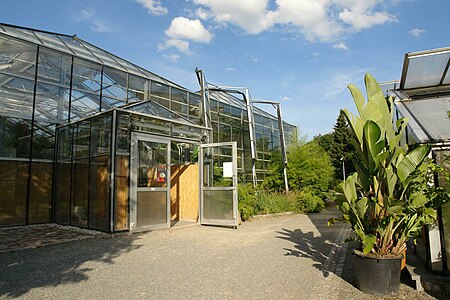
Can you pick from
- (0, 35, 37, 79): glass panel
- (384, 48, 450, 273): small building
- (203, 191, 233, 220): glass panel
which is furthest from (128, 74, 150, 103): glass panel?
(384, 48, 450, 273): small building

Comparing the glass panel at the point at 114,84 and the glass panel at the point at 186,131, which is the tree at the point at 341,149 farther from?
the glass panel at the point at 114,84

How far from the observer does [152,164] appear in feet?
28.8

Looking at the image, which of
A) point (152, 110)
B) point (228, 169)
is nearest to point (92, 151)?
point (152, 110)

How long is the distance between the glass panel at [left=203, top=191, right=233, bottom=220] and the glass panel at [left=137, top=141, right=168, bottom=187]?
1.65 m

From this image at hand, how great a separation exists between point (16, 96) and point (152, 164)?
5.15 m

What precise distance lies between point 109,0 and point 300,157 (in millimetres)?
11901

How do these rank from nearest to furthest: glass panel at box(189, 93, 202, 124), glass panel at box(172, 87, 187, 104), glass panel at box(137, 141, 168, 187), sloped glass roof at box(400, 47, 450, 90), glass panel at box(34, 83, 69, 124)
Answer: sloped glass roof at box(400, 47, 450, 90) < glass panel at box(137, 141, 168, 187) < glass panel at box(34, 83, 69, 124) < glass panel at box(172, 87, 187, 104) < glass panel at box(189, 93, 202, 124)

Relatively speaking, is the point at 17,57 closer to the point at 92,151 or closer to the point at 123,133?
the point at 92,151

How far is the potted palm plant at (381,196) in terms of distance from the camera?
374 centimetres

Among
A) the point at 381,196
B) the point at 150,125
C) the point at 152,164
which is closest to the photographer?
the point at 381,196

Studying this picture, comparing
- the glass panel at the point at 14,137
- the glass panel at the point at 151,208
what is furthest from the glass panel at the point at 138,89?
the glass panel at the point at 151,208

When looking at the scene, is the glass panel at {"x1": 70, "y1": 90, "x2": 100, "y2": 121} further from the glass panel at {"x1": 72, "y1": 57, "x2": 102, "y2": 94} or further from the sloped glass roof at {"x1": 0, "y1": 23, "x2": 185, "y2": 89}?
the sloped glass roof at {"x1": 0, "y1": 23, "x2": 185, "y2": 89}

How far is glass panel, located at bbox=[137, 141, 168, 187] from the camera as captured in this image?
852cm

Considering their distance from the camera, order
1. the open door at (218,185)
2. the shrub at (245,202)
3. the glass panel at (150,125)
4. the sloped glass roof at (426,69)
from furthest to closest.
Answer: the shrub at (245,202), the open door at (218,185), the glass panel at (150,125), the sloped glass roof at (426,69)
